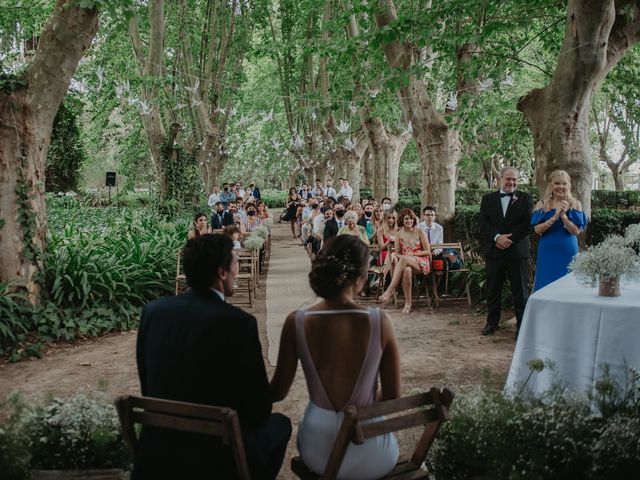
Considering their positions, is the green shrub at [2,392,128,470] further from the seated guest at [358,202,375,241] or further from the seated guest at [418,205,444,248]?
the seated guest at [358,202,375,241]

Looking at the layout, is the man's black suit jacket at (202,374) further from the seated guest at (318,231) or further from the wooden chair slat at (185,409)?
the seated guest at (318,231)

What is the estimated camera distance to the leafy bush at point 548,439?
2494mm

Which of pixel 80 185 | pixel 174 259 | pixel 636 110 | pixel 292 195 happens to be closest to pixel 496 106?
pixel 636 110

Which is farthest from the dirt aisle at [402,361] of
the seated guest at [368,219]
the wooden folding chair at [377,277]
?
the seated guest at [368,219]

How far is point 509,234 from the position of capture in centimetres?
773

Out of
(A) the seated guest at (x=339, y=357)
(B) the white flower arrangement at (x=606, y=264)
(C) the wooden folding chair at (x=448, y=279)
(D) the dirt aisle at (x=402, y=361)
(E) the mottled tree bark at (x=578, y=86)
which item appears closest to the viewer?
(A) the seated guest at (x=339, y=357)

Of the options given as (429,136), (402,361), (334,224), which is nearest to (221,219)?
(334,224)

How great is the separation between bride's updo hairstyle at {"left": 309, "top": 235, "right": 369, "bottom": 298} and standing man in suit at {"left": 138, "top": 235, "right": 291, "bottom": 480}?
0.34 m

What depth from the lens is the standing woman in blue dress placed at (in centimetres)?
652

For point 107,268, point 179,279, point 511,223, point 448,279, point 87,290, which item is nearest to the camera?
point 511,223

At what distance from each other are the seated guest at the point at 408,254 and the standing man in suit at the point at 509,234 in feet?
7.02

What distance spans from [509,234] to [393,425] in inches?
226

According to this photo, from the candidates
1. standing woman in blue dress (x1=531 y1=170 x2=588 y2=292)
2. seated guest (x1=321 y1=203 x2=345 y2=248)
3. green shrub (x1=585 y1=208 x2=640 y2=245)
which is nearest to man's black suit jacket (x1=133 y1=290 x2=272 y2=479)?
standing woman in blue dress (x1=531 y1=170 x2=588 y2=292)

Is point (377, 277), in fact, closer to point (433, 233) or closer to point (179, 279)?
point (433, 233)
